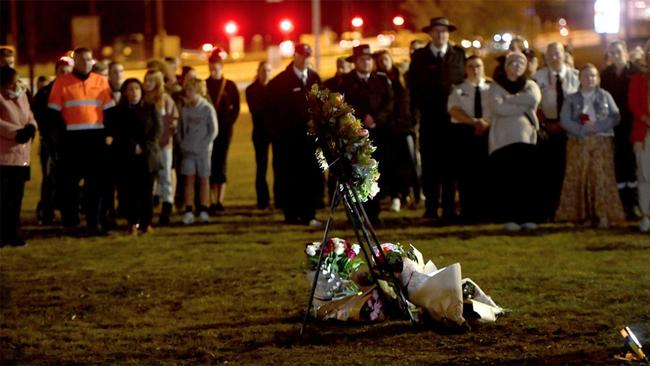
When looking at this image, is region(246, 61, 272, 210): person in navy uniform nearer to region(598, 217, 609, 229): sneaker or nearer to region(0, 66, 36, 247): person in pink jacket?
region(0, 66, 36, 247): person in pink jacket

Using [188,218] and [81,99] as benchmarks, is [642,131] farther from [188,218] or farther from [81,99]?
[81,99]

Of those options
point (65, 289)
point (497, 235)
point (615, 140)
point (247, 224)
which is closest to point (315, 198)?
point (247, 224)

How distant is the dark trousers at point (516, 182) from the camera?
1512cm

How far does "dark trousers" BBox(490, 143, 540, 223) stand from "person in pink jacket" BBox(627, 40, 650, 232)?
4.23ft

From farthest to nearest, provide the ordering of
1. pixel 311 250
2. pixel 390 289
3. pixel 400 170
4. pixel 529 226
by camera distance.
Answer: pixel 400 170 → pixel 529 226 → pixel 311 250 → pixel 390 289

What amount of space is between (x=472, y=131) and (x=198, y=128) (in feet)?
12.1

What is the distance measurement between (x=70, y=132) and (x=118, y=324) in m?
5.79

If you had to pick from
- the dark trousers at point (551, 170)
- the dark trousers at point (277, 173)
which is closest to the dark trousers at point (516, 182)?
the dark trousers at point (551, 170)

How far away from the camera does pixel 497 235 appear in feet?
48.0

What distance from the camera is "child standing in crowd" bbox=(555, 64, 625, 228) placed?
1495 centimetres

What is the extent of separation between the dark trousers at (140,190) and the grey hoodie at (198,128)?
3.49 ft

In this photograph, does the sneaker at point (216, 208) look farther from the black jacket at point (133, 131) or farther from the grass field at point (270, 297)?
the black jacket at point (133, 131)

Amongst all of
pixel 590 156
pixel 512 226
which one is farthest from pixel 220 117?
pixel 590 156

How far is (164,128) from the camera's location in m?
16.1
